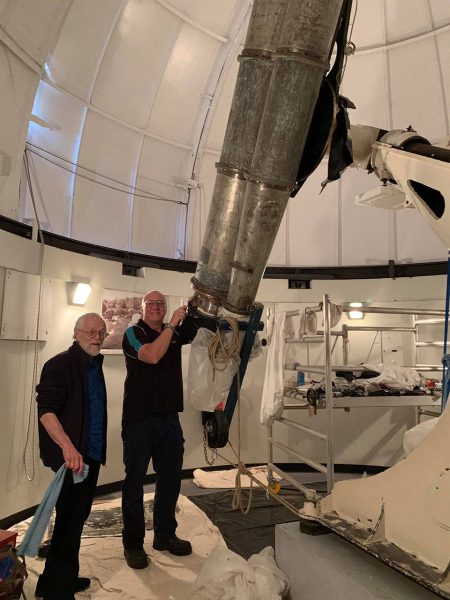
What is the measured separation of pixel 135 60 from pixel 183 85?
601 millimetres

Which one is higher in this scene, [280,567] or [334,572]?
[334,572]

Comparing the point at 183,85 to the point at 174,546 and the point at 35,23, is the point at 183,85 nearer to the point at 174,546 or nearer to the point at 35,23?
the point at 35,23

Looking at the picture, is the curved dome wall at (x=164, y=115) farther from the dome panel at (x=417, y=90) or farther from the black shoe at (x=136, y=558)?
the black shoe at (x=136, y=558)

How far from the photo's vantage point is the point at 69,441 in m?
2.23

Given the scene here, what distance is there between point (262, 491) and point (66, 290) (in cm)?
295

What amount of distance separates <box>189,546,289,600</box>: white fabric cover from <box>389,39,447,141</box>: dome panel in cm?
476

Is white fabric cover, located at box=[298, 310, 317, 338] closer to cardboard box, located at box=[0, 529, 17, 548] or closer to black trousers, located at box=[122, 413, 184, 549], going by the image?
black trousers, located at box=[122, 413, 184, 549]

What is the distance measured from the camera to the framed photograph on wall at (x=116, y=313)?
469 centimetres

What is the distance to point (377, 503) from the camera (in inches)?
60.5

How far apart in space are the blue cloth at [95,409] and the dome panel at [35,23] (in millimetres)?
2777

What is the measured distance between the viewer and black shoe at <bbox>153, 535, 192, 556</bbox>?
9.85 feet

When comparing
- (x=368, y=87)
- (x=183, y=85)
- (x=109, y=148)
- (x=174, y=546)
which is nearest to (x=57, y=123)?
(x=109, y=148)

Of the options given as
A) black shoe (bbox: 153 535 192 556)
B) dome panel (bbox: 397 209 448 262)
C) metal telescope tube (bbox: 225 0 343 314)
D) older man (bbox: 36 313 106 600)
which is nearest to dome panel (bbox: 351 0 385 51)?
dome panel (bbox: 397 209 448 262)

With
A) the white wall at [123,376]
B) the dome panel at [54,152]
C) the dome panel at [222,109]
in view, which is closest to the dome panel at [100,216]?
the dome panel at [54,152]
